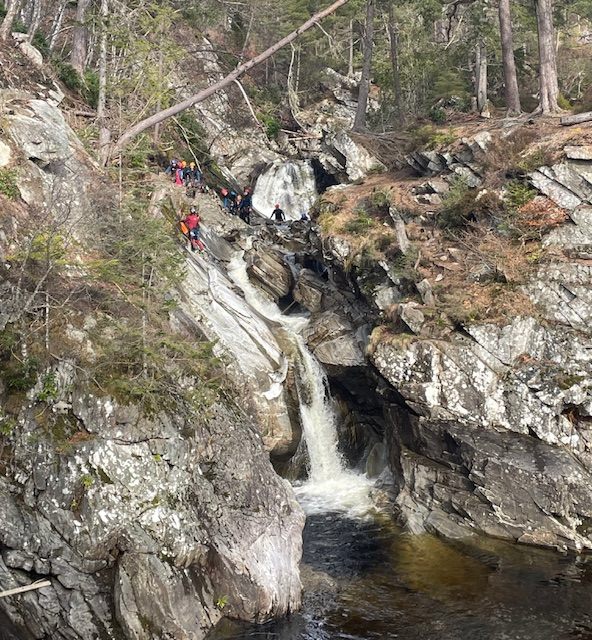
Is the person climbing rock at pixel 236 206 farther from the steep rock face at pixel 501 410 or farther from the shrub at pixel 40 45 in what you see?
the steep rock face at pixel 501 410

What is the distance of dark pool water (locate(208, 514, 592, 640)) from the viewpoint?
10.9 m

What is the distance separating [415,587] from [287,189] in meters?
24.9

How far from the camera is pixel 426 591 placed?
40.1 ft

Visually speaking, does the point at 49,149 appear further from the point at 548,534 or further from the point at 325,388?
the point at 548,534

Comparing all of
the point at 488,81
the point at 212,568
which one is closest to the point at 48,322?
the point at 212,568

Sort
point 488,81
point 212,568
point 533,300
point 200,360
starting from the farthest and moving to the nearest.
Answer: point 488,81, point 533,300, point 200,360, point 212,568

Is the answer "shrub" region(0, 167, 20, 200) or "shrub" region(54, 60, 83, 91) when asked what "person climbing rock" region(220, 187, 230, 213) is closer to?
"shrub" region(54, 60, 83, 91)

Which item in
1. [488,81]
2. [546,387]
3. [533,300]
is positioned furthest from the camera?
[488,81]

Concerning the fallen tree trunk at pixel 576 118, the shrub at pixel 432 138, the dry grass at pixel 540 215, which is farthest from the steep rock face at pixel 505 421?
the shrub at pixel 432 138

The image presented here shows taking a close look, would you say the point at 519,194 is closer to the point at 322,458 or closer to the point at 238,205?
the point at 322,458

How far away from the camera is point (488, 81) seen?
112 feet

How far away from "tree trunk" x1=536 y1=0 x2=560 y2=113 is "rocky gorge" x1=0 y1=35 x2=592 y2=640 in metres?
3.12

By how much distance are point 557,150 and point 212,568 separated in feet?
54.8

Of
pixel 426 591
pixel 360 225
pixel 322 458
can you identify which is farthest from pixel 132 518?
pixel 360 225
